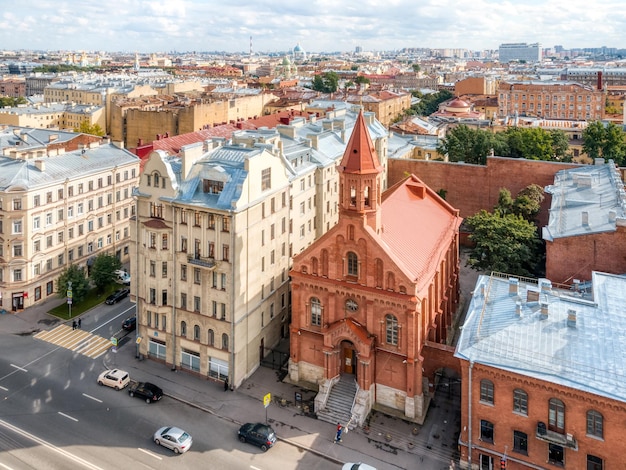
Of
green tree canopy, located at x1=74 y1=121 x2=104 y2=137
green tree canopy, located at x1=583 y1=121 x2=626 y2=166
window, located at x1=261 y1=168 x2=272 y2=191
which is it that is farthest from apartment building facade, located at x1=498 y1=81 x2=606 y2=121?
window, located at x1=261 y1=168 x2=272 y2=191

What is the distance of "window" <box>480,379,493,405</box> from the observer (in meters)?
37.9

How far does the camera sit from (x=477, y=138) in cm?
9250

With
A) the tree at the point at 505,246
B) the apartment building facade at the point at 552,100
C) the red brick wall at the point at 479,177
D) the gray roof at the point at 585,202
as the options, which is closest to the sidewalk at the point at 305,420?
the tree at the point at 505,246

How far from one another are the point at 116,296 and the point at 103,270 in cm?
347

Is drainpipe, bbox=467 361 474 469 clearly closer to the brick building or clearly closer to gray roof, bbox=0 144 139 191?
the brick building

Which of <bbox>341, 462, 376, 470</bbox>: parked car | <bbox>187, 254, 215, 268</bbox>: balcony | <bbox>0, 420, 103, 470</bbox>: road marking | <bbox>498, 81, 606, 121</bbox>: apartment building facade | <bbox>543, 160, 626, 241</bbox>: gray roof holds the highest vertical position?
<bbox>498, 81, 606, 121</bbox>: apartment building facade

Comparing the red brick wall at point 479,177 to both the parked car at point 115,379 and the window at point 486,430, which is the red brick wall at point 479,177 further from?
the parked car at point 115,379

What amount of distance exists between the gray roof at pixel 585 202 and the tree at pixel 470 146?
15.6 meters

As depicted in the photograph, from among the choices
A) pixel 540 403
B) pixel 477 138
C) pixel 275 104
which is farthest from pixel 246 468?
pixel 275 104

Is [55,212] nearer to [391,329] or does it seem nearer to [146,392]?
[146,392]

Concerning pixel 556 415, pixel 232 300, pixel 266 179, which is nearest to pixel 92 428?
pixel 232 300

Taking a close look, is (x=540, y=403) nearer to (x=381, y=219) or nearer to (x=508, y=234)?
(x=381, y=219)

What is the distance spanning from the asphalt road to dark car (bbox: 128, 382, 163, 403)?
499 millimetres

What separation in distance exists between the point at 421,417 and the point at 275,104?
13121 cm
